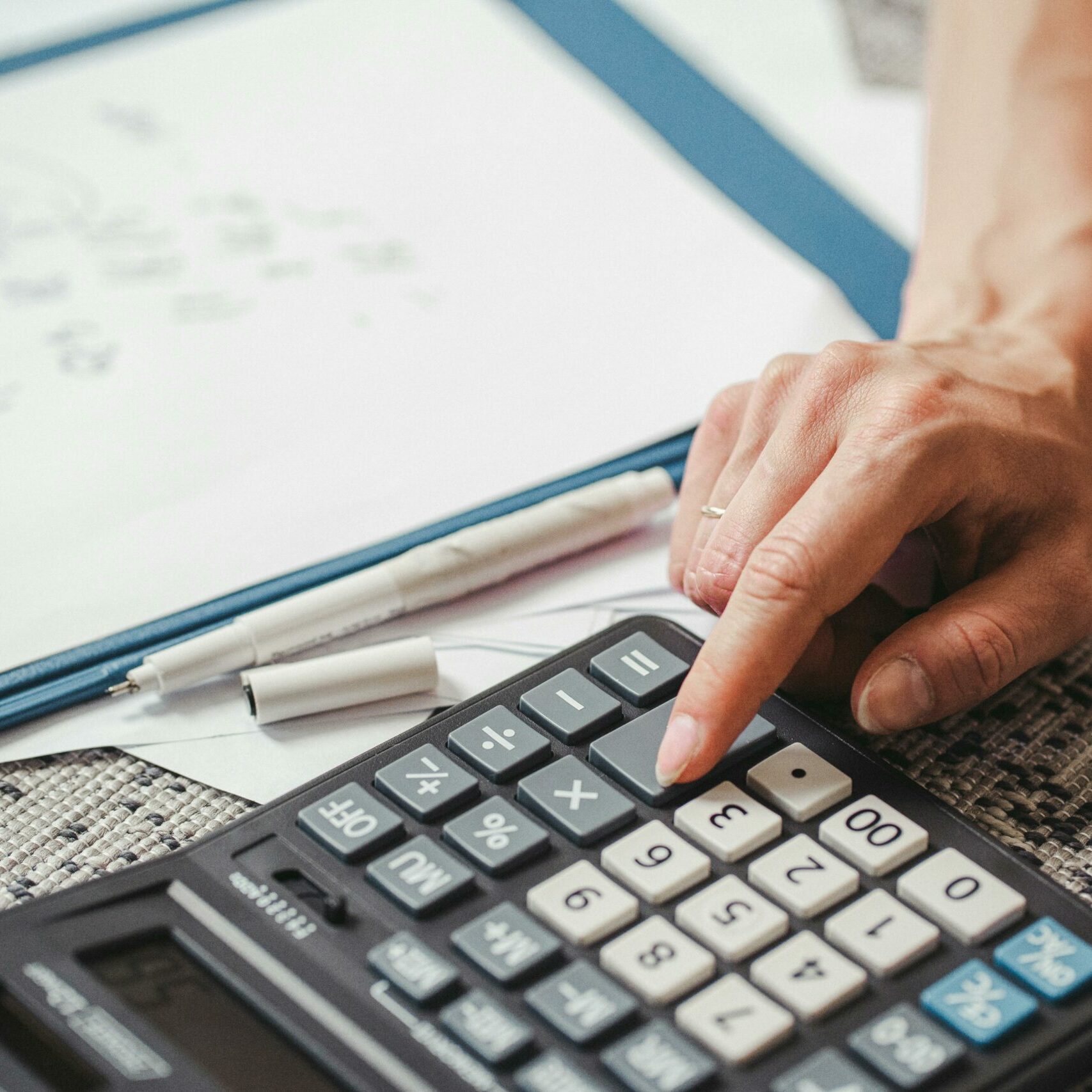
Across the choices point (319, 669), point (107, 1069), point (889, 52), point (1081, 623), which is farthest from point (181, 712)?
point (889, 52)

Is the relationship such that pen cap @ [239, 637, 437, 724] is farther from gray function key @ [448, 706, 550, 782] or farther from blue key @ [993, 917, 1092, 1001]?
blue key @ [993, 917, 1092, 1001]

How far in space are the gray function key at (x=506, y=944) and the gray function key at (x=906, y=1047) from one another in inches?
2.9

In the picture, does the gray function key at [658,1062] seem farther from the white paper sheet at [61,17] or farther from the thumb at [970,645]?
the white paper sheet at [61,17]

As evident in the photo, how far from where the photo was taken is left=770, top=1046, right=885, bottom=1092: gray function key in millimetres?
297

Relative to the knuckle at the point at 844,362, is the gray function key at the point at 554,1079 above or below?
below

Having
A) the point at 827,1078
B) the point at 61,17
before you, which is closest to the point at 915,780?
the point at 827,1078

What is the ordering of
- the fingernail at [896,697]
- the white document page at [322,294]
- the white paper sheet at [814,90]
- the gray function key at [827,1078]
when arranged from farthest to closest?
the white paper sheet at [814,90]
the white document page at [322,294]
the fingernail at [896,697]
the gray function key at [827,1078]

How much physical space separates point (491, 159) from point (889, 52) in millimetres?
289

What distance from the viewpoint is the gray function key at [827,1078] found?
0.30 meters

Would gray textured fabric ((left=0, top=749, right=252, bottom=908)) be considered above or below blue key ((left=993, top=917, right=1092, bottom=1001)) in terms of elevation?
below

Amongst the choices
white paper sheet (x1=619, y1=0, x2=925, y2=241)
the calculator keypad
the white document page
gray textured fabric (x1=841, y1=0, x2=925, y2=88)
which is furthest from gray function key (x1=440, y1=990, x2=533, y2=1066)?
gray textured fabric (x1=841, y1=0, x2=925, y2=88)

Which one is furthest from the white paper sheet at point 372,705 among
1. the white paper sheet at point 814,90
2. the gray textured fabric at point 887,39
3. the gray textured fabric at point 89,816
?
the gray textured fabric at point 887,39

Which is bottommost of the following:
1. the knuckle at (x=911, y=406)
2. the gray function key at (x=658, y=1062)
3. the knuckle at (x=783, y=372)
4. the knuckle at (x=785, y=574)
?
the gray function key at (x=658, y=1062)

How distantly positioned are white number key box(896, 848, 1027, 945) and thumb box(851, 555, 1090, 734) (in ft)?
0.20
